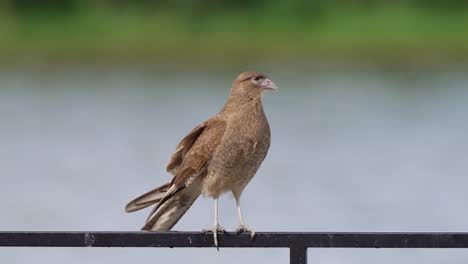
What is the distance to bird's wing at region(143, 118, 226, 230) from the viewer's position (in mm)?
6082

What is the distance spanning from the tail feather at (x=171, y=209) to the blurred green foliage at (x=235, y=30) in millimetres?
16272

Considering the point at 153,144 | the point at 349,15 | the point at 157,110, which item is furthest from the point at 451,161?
the point at 349,15

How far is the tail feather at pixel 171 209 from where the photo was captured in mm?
5961

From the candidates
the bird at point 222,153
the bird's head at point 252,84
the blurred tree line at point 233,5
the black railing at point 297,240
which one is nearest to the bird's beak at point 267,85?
the bird's head at point 252,84

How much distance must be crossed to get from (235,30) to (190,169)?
17.5 meters

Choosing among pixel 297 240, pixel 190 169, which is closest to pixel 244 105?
pixel 190 169

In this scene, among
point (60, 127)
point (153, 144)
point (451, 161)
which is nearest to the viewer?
point (451, 161)

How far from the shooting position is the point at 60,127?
18891 millimetres

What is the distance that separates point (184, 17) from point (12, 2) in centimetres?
313

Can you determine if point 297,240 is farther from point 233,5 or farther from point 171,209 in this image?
point 233,5

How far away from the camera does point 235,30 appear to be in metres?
→ 23.7

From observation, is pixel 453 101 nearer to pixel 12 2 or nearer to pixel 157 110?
pixel 157 110
